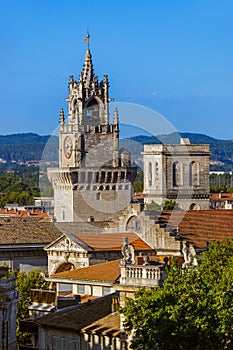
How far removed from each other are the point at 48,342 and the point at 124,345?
450 centimetres

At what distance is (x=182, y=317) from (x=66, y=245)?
1509 inches

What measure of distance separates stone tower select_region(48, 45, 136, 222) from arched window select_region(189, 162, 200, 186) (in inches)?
1878

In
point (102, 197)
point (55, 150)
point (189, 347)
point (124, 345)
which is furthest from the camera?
point (55, 150)

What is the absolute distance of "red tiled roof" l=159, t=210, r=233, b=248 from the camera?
7019cm

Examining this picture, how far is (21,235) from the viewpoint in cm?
8256

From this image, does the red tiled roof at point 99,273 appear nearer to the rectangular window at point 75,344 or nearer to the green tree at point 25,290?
the green tree at point 25,290

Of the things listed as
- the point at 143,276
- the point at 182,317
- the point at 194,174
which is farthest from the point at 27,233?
the point at 194,174

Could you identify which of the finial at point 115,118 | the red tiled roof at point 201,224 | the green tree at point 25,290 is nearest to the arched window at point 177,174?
the finial at point 115,118

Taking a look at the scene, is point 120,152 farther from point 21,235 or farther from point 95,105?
point 21,235

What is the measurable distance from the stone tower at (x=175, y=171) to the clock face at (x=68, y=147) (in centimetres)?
4417

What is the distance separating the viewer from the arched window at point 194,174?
6058 inches

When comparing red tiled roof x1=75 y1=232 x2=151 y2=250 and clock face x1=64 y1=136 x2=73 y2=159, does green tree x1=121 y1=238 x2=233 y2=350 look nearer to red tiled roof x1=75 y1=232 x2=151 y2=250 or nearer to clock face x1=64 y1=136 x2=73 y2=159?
red tiled roof x1=75 y1=232 x2=151 y2=250

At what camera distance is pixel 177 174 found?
15750 centimetres

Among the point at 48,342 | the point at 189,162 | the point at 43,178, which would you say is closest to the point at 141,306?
the point at 48,342
